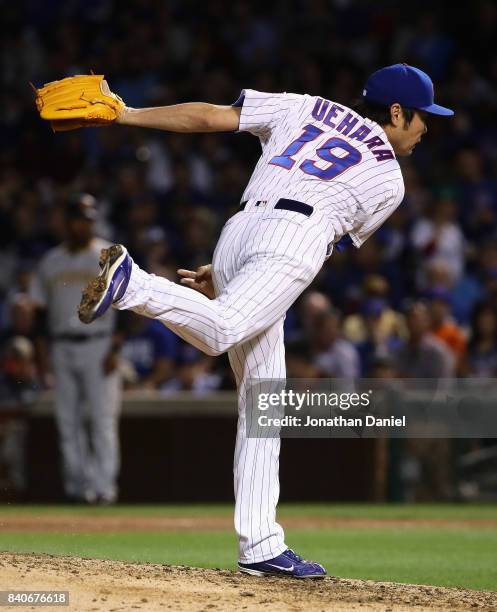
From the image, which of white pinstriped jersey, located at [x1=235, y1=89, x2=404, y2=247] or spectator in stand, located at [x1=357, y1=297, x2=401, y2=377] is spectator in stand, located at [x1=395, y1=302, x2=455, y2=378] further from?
white pinstriped jersey, located at [x1=235, y1=89, x2=404, y2=247]

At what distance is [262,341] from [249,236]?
1.48 feet

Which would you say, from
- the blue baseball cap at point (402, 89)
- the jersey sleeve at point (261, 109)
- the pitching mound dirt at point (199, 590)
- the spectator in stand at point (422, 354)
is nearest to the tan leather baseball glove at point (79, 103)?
the jersey sleeve at point (261, 109)

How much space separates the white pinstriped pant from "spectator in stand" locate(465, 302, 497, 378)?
648 cm

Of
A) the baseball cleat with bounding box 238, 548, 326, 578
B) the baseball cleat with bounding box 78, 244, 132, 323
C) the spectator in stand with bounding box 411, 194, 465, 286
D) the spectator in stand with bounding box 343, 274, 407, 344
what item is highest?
the spectator in stand with bounding box 411, 194, 465, 286

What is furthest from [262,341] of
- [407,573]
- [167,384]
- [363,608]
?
[167,384]

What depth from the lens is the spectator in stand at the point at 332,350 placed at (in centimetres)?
1127

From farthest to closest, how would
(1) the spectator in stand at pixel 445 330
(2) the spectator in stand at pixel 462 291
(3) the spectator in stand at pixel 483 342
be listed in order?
(2) the spectator in stand at pixel 462 291 → (1) the spectator in stand at pixel 445 330 → (3) the spectator in stand at pixel 483 342

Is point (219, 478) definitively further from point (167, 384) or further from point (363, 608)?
point (363, 608)

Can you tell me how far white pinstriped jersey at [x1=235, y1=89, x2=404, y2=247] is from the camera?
5.05 m

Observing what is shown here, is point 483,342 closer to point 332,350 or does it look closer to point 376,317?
point 376,317

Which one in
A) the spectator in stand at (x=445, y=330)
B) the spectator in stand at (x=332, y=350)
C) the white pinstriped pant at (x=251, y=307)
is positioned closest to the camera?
the white pinstriped pant at (x=251, y=307)

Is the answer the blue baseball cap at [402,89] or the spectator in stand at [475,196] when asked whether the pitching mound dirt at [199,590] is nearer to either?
the blue baseball cap at [402,89]

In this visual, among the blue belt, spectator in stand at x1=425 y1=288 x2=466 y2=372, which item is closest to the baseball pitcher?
the blue belt

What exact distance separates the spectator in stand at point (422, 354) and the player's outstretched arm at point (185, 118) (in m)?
6.29
